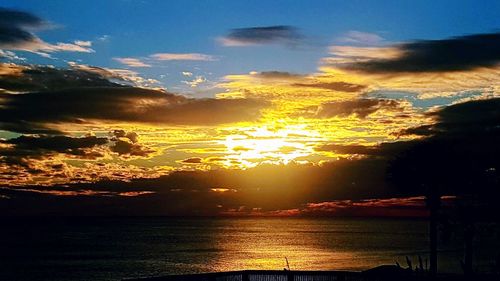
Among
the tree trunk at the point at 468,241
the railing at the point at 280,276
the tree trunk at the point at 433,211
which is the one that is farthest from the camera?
the tree trunk at the point at 433,211

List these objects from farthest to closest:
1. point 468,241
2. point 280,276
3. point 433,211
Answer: point 433,211 < point 468,241 < point 280,276

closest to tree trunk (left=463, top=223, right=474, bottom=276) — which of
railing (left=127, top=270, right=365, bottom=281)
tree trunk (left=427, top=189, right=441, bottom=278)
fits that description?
tree trunk (left=427, top=189, right=441, bottom=278)

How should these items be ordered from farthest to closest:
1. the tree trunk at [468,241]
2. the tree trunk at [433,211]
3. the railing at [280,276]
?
the tree trunk at [433,211], the tree trunk at [468,241], the railing at [280,276]

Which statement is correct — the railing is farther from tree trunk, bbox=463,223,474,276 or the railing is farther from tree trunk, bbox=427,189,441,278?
tree trunk, bbox=427,189,441,278

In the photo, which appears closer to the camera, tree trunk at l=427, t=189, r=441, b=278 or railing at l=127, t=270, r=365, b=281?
railing at l=127, t=270, r=365, b=281

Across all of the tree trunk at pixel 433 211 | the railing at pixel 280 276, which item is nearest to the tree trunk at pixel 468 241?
the tree trunk at pixel 433 211

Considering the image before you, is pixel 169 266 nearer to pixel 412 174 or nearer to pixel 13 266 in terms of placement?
pixel 13 266

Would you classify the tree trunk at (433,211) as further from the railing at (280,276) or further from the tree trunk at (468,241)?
the railing at (280,276)

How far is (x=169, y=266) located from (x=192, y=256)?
22.1 meters

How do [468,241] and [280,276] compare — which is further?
[468,241]

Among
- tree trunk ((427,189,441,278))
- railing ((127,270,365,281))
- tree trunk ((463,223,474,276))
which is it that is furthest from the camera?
tree trunk ((427,189,441,278))

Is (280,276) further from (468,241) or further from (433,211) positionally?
(468,241)

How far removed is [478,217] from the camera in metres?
46.1

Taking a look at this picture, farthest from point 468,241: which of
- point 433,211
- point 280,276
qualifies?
point 280,276
